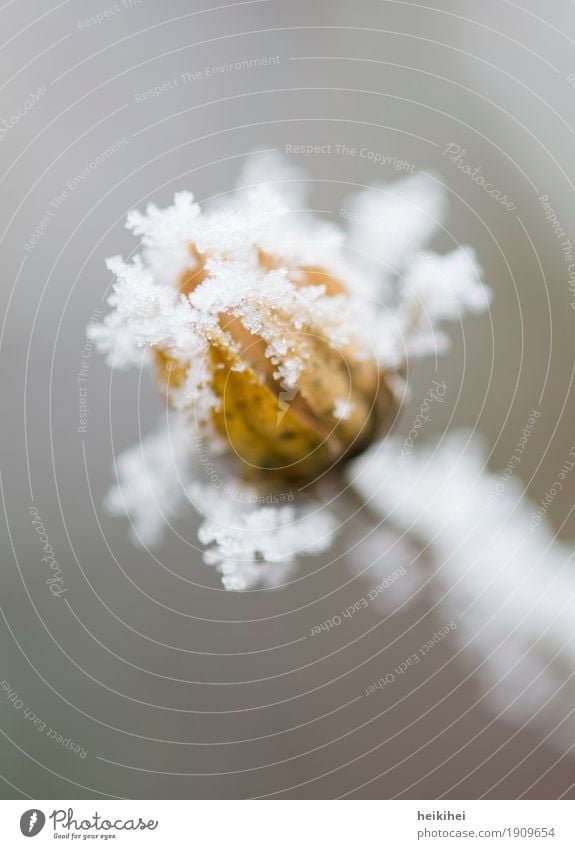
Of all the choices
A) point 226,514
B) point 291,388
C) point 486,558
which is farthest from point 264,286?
point 486,558

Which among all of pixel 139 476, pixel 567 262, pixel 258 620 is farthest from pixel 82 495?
pixel 567 262

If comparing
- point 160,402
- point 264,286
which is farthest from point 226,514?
point 264,286

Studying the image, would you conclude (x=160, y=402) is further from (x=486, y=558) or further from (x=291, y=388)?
(x=486, y=558)

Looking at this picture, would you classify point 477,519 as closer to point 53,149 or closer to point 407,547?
point 407,547

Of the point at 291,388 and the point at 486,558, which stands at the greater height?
the point at 291,388
